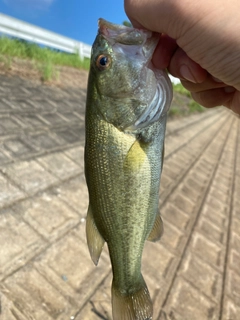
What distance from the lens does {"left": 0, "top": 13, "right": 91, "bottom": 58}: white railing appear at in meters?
8.16

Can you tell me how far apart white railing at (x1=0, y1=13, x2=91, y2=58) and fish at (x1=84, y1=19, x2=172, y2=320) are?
22.6ft

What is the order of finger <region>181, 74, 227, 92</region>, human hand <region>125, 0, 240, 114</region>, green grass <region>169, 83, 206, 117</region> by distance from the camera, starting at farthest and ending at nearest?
green grass <region>169, 83, 206, 117</region> < finger <region>181, 74, 227, 92</region> < human hand <region>125, 0, 240, 114</region>

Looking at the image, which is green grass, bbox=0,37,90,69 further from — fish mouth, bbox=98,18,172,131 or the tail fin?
the tail fin

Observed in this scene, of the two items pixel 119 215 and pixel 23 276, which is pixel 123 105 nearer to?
pixel 119 215

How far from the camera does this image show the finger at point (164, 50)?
2.16 m

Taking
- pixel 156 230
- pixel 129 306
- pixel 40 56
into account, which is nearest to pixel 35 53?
pixel 40 56

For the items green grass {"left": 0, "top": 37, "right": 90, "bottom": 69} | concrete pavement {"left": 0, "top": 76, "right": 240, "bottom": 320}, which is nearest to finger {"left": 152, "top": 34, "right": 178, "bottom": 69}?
concrete pavement {"left": 0, "top": 76, "right": 240, "bottom": 320}

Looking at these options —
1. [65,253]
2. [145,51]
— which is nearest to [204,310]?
[65,253]

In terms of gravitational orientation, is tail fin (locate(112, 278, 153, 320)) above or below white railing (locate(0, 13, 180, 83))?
above

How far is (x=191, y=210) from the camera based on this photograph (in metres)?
5.58

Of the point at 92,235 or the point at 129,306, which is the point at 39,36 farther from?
the point at 129,306

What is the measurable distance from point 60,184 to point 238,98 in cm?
247

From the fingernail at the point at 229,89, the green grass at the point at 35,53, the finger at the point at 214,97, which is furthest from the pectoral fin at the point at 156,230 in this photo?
the green grass at the point at 35,53

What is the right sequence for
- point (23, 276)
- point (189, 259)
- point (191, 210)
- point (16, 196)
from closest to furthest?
point (23, 276)
point (16, 196)
point (189, 259)
point (191, 210)
